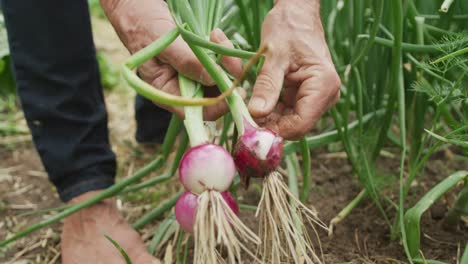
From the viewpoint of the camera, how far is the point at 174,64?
96 centimetres

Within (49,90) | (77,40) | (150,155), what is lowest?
(150,155)

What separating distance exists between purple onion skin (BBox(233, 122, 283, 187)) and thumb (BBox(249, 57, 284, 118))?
5cm

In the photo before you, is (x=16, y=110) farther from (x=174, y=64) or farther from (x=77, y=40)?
(x=174, y=64)

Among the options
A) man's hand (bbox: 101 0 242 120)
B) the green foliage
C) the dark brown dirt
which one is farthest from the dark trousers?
the green foliage

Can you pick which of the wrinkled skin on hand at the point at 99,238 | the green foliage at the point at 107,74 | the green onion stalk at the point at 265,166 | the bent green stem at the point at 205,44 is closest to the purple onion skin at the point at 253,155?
the green onion stalk at the point at 265,166

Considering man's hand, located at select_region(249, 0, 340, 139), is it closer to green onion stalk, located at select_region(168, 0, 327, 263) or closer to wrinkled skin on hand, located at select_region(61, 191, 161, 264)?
green onion stalk, located at select_region(168, 0, 327, 263)

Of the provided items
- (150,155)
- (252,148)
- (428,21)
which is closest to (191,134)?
(252,148)

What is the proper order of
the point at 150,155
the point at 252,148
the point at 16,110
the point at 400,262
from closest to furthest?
the point at 252,148 < the point at 400,262 < the point at 150,155 < the point at 16,110

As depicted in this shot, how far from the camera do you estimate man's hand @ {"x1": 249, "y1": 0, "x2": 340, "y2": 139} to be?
0.92 metres

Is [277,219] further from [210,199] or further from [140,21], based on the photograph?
[140,21]

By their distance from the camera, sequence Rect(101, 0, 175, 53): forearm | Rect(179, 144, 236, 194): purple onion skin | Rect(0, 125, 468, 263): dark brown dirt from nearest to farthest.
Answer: Rect(179, 144, 236, 194): purple onion skin
Rect(101, 0, 175, 53): forearm
Rect(0, 125, 468, 263): dark brown dirt

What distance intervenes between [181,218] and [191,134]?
127 millimetres

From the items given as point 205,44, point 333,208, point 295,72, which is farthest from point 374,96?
point 205,44

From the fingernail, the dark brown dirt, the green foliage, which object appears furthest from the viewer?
the green foliage
